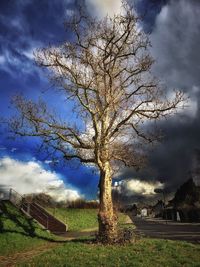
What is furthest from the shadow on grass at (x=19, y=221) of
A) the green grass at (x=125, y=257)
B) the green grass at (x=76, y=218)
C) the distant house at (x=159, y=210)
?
the distant house at (x=159, y=210)

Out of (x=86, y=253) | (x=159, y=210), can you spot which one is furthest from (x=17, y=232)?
(x=159, y=210)

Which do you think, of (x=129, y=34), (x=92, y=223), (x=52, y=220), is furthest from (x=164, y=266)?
(x=92, y=223)

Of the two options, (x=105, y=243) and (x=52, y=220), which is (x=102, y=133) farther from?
(x=52, y=220)

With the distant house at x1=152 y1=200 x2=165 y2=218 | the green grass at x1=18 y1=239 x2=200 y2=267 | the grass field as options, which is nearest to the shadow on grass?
the grass field

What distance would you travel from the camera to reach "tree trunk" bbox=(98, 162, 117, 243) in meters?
19.5

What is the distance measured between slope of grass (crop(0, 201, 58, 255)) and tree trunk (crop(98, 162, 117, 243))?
4.74m

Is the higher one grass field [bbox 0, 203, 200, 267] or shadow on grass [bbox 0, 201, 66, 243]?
shadow on grass [bbox 0, 201, 66, 243]

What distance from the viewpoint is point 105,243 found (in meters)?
19.2

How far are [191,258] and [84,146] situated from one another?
36.0 feet

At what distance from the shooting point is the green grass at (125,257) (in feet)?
40.8

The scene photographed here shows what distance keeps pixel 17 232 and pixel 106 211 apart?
24.0ft

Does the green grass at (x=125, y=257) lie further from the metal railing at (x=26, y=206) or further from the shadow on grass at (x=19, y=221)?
the metal railing at (x=26, y=206)

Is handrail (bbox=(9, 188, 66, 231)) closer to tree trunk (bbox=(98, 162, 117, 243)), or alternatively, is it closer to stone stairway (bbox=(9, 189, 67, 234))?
stone stairway (bbox=(9, 189, 67, 234))

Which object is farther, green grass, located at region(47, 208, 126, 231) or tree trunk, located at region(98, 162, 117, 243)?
green grass, located at region(47, 208, 126, 231)
